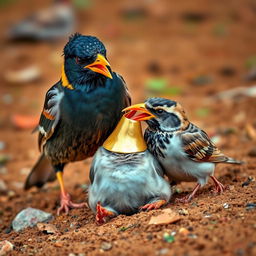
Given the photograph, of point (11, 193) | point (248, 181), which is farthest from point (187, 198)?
point (11, 193)

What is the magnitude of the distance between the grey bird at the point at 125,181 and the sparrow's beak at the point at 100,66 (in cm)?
63

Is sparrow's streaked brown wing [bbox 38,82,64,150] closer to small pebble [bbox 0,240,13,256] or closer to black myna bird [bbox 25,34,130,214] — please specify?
black myna bird [bbox 25,34,130,214]

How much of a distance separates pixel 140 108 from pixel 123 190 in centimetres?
75

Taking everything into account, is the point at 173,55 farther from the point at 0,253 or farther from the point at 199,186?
the point at 0,253

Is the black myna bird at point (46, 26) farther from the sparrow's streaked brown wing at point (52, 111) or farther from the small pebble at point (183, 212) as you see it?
the small pebble at point (183, 212)

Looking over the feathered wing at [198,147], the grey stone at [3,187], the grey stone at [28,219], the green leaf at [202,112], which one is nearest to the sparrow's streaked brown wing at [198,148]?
the feathered wing at [198,147]

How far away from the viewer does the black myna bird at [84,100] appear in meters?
5.26

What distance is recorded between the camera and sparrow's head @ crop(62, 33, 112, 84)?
5.20 meters

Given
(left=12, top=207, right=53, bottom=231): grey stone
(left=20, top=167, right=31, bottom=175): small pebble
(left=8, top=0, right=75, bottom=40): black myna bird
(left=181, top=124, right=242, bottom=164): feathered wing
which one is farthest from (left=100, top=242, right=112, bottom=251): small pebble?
(left=8, top=0, right=75, bottom=40): black myna bird

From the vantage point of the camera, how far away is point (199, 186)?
5070 mm

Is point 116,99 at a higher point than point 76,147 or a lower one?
higher

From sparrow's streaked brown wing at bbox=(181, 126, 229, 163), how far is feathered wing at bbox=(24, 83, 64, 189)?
1342 mm

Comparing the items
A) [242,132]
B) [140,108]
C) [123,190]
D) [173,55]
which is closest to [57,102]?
[140,108]

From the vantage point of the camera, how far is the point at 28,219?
5.41 m
